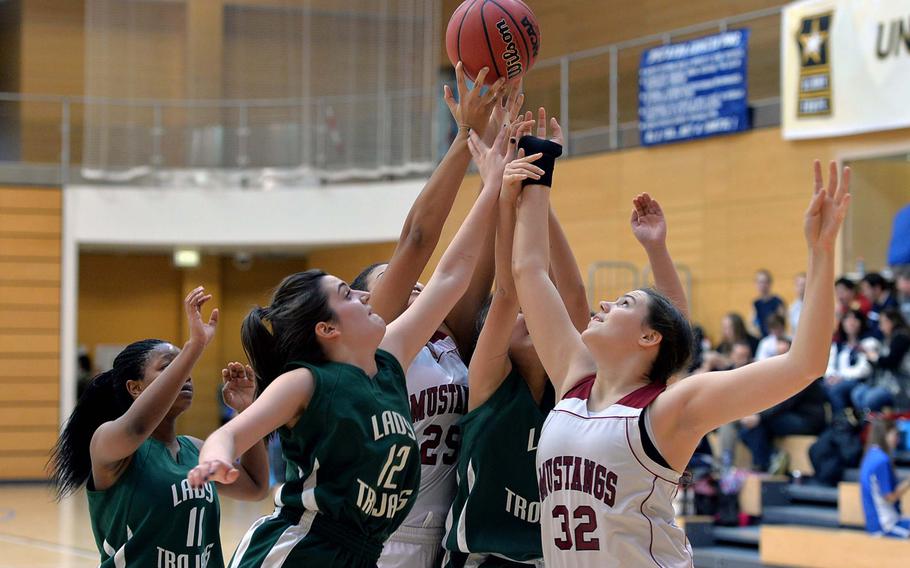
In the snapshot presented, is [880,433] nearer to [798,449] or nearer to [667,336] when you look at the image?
[798,449]

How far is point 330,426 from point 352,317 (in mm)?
292

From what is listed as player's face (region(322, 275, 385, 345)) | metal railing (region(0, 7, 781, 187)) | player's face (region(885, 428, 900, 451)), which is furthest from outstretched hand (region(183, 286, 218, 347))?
metal railing (region(0, 7, 781, 187))

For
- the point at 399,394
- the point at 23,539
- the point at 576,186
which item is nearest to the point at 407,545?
the point at 399,394

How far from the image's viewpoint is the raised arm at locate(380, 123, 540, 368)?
3049 mm

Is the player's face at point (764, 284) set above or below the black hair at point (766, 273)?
below

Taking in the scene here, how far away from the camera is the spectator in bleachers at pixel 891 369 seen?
930cm

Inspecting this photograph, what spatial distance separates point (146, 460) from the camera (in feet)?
11.7

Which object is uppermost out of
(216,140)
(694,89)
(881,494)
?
(694,89)

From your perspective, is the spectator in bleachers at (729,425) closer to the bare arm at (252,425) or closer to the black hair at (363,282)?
the black hair at (363,282)

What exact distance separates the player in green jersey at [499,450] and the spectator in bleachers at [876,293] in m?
7.53

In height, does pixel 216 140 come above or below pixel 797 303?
above

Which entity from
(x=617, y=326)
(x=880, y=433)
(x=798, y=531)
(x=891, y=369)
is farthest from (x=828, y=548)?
(x=617, y=326)

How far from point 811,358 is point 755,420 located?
799 centimetres

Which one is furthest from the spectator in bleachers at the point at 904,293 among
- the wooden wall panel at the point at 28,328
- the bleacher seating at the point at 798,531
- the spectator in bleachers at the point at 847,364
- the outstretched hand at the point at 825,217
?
the wooden wall panel at the point at 28,328
